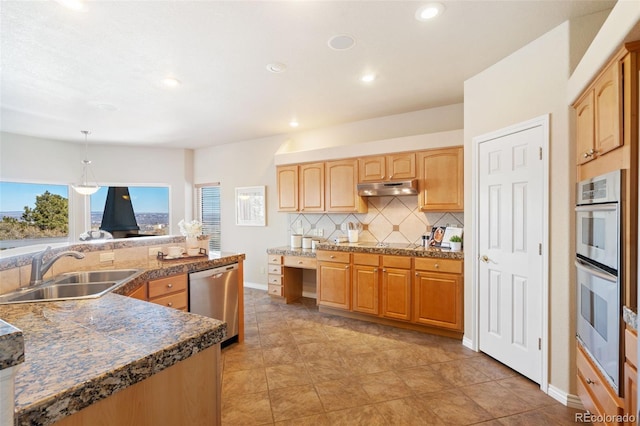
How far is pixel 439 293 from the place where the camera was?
10.3ft

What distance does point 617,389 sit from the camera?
137 centimetres

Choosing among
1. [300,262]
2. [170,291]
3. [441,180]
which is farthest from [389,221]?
[170,291]

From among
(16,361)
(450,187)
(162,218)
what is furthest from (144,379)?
(162,218)

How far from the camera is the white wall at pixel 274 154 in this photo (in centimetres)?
380

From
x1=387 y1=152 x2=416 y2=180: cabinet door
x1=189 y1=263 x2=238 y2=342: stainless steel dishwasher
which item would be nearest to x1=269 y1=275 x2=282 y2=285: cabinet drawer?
x1=189 y1=263 x2=238 y2=342: stainless steel dishwasher

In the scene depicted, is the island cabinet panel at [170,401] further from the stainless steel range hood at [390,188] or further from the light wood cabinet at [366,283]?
the stainless steel range hood at [390,188]

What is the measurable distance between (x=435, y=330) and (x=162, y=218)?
5506 millimetres

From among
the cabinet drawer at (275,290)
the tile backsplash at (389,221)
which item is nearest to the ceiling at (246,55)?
the tile backsplash at (389,221)

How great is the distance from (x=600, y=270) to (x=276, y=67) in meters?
2.74

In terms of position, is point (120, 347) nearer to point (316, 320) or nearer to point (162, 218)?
point (316, 320)

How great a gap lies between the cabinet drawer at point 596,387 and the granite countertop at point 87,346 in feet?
6.13

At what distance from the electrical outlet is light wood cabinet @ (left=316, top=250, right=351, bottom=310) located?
2.27 metres

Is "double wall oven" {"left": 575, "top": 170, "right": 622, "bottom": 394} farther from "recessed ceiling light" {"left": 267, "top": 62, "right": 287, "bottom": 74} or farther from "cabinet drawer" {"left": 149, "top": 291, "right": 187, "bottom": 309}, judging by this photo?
"cabinet drawer" {"left": 149, "top": 291, "right": 187, "bottom": 309}

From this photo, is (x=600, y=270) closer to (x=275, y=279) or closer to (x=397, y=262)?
(x=397, y=262)
